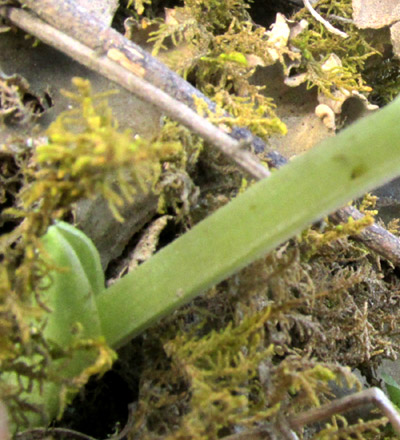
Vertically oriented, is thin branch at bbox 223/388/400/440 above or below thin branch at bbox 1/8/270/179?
below

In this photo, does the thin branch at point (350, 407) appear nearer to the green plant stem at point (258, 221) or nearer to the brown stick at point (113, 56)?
the green plant stem at point (258, 221)

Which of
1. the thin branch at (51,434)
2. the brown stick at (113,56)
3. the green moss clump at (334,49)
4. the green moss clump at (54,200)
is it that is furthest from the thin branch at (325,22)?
the thin branch at (51,434)

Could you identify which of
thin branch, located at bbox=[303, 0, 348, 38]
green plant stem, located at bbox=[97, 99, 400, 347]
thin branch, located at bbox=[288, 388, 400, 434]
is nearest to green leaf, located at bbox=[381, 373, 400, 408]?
thin branch, located at bbox=[288, 388, 400, 434]

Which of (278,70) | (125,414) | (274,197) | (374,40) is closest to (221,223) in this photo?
(274,197)

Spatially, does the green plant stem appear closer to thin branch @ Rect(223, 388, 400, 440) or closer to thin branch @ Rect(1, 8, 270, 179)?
thin branch @ Rect(1, 8, 270, 179)

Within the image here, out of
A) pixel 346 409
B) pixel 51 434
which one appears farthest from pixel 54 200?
pixel 346 409

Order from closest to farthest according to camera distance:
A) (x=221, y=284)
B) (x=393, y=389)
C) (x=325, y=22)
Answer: (x=221, y=284) → (x=393, y=389) → (x=325, y=22)

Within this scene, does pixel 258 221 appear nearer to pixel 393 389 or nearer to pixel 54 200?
pixel 54 200

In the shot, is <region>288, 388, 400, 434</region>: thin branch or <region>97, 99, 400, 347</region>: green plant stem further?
<region>288, 388, 400, 434</region>: thin branch
